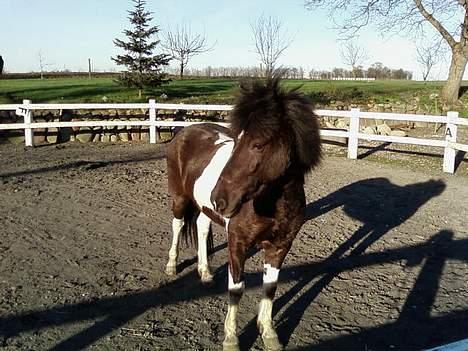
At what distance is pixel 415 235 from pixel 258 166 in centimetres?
369

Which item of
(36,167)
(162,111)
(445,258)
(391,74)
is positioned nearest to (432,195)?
(445,258)

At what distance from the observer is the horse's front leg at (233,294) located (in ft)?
10.0

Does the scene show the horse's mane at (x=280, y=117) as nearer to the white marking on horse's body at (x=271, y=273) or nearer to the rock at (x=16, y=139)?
the white marking on horse's body at (x=271, y=273)

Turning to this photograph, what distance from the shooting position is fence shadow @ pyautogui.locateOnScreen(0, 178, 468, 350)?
325 centimetres

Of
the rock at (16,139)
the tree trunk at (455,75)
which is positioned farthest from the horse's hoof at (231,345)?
the tree trunk at (455,75)

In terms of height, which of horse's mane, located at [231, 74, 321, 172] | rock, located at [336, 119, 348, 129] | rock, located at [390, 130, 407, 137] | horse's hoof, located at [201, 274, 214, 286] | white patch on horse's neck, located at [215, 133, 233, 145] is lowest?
horse's hoof, located at [201, 274, 214, 286]

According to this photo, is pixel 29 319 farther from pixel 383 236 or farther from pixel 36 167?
pixel 36 167

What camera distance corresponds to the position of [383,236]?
5.55 metres

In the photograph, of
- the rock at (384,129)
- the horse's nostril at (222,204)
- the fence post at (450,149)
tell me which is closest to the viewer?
the horse's nostril at (222,204)

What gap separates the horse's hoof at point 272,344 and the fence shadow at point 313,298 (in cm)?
15

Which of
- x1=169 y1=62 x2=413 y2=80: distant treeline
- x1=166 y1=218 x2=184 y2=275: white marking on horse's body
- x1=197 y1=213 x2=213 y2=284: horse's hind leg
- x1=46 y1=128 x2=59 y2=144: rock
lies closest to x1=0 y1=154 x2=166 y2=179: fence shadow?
x1=46 y1=128 x2=59 y2=144: rock

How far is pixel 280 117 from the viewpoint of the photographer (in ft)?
9.07

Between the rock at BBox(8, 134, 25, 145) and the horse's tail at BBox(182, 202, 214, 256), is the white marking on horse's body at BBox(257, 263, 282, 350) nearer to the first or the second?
the horse's tail at BBox(182, 202, 214, 256)

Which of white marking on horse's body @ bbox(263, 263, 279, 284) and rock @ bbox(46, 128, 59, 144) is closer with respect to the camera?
white marking on horse's body @ bbox(263, 263, 279, 284)
